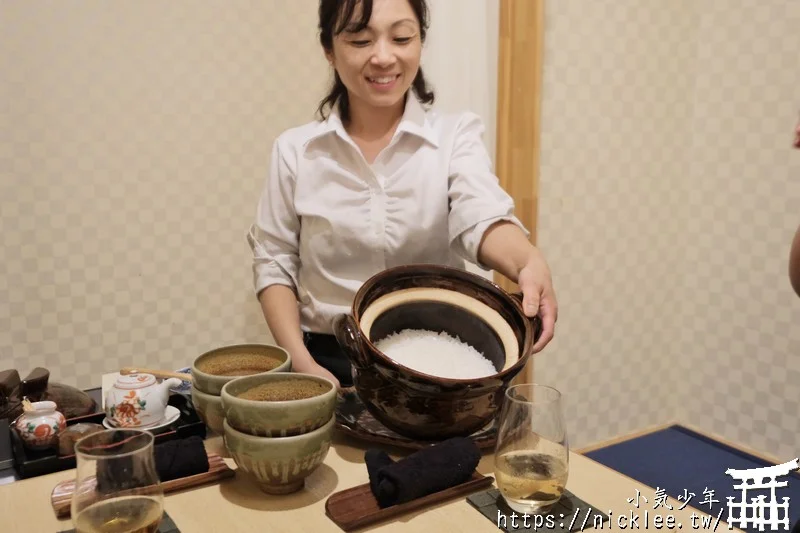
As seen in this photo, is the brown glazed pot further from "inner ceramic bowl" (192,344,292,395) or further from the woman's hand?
"inner ceramic bowl" (192,344,292,395)

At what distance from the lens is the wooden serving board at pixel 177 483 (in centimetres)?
105

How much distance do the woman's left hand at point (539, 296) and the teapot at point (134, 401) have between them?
616 mm

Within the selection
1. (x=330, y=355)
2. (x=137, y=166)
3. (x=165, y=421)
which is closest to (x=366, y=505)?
(x=165, y=421)

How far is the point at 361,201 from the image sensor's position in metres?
1.73

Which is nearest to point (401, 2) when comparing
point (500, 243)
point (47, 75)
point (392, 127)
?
point (392, 127)

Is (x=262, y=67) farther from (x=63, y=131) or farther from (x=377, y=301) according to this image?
(x=377, y=301)

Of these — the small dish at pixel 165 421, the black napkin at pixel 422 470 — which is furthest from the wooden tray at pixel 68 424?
the black napkin at pixel 422 470

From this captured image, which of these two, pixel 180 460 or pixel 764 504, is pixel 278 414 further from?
pixel 764 504

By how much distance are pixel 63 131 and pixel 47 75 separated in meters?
0.16

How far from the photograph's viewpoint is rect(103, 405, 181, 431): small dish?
1.26 meters

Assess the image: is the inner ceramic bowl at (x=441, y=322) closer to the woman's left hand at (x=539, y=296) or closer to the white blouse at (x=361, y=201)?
the woman's left hand at (x=539, y=296)

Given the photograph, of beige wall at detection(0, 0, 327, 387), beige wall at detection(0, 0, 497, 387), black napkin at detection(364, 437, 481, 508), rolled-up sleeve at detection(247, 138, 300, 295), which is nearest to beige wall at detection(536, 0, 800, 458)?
beige wall at detection(0, 0, 497, 387)

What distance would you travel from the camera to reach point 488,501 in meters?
1.06

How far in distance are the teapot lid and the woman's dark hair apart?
802 mm
